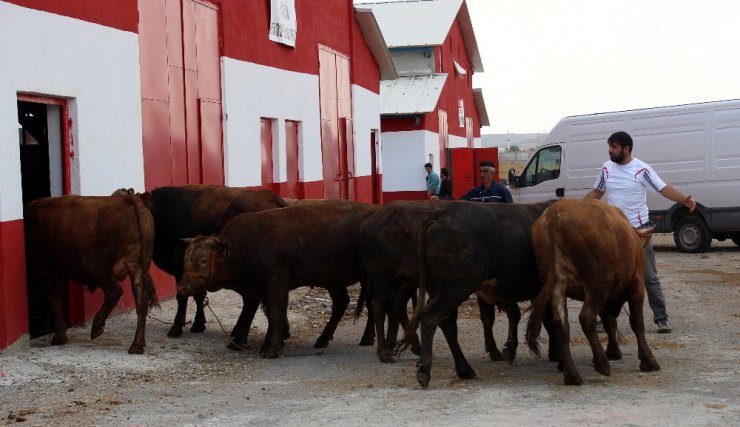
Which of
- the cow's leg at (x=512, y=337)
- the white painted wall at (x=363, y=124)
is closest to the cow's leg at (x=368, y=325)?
the cow's leg at (x=512, y=337)

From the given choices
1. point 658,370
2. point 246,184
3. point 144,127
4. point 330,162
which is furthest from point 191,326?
point 330,162

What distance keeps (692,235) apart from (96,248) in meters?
15.7

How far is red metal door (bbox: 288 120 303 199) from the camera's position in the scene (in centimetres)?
2279

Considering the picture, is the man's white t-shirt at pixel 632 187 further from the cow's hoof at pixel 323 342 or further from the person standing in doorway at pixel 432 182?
the person standing in doorway at pixel 432 182

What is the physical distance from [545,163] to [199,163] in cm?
1106

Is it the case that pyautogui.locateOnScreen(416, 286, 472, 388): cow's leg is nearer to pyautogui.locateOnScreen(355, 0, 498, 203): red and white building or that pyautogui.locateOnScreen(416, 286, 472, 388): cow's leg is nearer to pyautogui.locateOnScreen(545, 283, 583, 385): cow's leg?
pyautogui.locateOnScreen(545, 283, 583, 385): cow's leg

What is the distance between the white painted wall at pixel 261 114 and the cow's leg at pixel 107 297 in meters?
7.27

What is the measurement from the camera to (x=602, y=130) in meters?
25.0

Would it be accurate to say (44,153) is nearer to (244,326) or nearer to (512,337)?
(244,326)

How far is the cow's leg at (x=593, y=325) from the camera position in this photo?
9.48 meters

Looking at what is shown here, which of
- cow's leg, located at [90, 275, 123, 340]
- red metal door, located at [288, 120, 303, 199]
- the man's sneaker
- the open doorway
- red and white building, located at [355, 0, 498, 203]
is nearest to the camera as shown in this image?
cow's leg, located at [90, 275, 123, 340]

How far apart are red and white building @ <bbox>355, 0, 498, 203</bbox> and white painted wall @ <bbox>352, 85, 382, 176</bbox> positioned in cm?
581

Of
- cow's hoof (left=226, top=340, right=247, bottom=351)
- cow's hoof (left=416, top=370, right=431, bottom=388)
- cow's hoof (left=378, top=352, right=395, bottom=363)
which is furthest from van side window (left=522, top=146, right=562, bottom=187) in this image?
cow's hoof (left=416, top=370, right=431, bottom=388)

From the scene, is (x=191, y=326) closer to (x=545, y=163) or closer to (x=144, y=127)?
(x=144, y=127)
